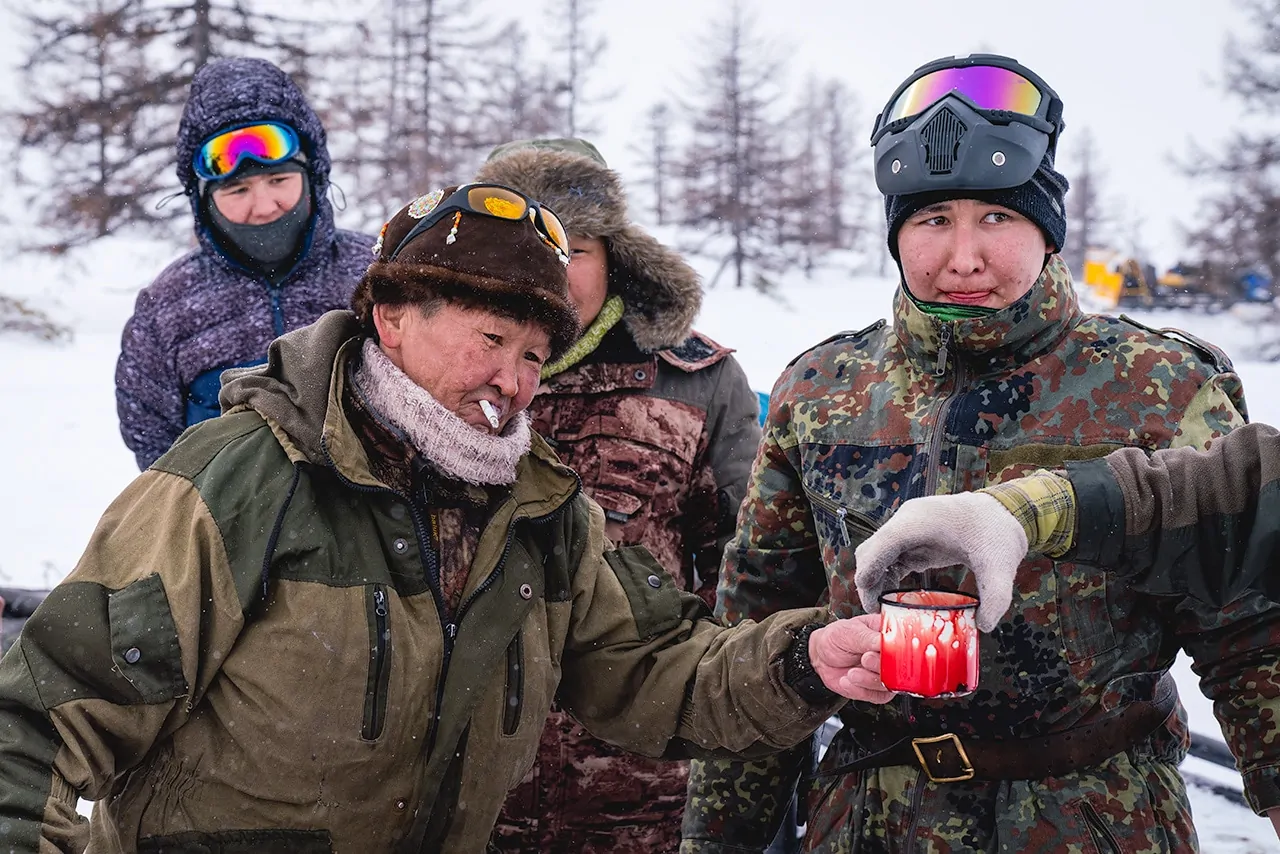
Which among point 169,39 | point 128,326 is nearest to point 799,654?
point 128,326

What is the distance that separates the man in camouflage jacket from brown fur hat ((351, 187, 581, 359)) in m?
0.71

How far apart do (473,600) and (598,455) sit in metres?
1.50

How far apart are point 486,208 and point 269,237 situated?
2.36 m

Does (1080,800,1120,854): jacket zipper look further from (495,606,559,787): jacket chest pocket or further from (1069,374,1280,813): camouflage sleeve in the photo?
(495,606,559,787): jacket chest pocket

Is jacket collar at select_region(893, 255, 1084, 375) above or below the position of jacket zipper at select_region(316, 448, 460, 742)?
above

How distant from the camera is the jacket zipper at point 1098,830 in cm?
247

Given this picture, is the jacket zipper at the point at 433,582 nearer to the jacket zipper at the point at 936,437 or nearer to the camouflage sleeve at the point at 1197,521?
the jacket zipper at the point at 936,437

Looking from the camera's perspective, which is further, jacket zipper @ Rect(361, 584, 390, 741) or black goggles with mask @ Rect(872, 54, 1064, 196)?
black goggles with mask @ Rect(872, 54, 1064, 196)

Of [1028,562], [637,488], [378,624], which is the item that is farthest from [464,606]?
[637,488]

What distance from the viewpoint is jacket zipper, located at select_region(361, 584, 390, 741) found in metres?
2.47

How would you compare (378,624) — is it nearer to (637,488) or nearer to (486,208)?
(486,208)

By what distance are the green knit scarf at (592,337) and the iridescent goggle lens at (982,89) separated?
1572 millimetres

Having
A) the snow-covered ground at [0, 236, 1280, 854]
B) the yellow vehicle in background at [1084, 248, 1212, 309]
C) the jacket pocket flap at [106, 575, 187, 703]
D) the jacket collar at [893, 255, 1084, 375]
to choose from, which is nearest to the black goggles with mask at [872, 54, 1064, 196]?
the jacket collar at [893, 255, 1084, 375]

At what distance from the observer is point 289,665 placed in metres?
2.43
